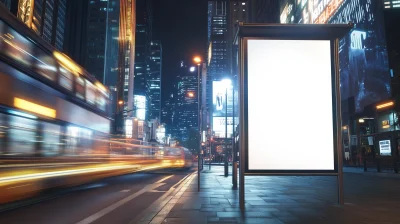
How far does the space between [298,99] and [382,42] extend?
82.3 ft

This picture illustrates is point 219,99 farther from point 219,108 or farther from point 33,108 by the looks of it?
point 33,108

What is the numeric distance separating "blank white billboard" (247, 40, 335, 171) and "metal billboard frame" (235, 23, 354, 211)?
0.11 meters

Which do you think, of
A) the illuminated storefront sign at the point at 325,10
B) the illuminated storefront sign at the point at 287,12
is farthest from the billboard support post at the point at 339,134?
the illuminated storefront sign at the point at 287,12

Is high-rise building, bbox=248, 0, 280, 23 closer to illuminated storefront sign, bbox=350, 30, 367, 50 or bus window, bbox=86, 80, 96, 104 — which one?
illuminated storefront sign, bbox=350, 30, 367, 50

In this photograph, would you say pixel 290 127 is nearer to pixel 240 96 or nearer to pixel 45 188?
pixel 240 96

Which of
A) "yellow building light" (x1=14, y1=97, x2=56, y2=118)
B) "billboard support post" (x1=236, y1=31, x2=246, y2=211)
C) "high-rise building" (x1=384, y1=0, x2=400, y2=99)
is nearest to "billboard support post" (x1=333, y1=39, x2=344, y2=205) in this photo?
"billboard support post" (x1=236, y1=31, x2=246, y2=211)

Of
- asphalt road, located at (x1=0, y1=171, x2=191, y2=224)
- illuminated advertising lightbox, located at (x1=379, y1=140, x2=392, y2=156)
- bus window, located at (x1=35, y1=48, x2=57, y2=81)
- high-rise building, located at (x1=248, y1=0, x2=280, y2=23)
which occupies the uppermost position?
high-rise building, located at (x1=248, y1=0, x2=280, y2=23)

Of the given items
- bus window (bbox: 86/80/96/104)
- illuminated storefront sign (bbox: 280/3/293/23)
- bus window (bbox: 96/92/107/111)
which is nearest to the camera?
bus window (bbox: 86/80/96/104)

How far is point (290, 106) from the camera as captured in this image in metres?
9.42

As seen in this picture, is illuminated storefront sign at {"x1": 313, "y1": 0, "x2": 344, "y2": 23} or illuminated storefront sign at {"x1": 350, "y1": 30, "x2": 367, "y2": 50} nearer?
illuminated storefront sign at {"x1": 350, "y1": 30, "x2": 367, "y2": 50}

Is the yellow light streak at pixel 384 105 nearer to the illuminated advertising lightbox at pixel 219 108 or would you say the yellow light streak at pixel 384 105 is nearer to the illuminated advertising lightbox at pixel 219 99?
the illuminated advertising lightbox at pixel 219 99

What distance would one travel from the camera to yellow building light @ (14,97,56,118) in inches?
361

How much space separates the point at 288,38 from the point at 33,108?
7493 mm

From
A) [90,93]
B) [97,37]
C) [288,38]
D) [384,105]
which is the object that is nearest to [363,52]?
[384,105]
